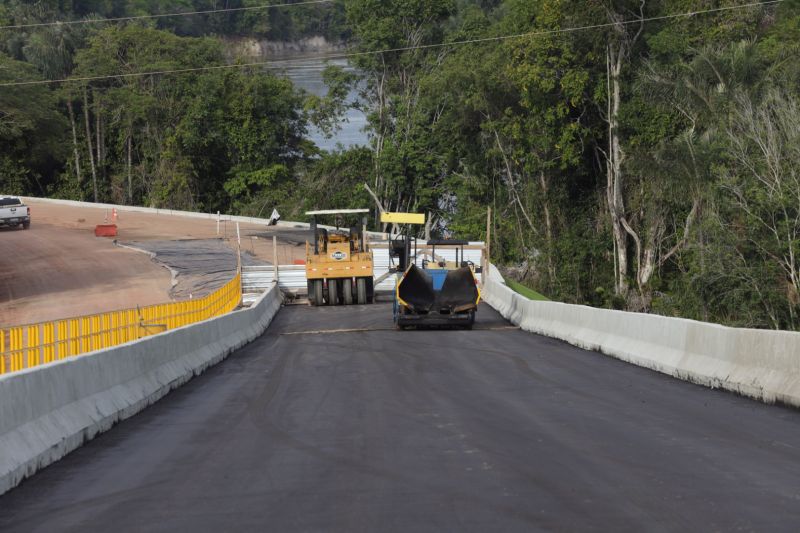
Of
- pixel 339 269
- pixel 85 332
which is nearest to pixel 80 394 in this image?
pixel 85 332

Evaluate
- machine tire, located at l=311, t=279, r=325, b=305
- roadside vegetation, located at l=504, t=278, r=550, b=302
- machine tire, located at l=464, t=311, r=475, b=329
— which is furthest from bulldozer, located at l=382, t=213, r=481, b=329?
roadside vegetation, located at l=504, t=278, r=550, b=302

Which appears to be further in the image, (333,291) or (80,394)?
(333,291)

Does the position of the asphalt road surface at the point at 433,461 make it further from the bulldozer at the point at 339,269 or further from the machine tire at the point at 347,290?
the machine tire at the point at 347,290

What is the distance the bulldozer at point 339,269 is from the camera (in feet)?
133

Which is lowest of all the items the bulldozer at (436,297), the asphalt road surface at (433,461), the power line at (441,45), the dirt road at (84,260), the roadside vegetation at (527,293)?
the roadside vegetation at (527,293)

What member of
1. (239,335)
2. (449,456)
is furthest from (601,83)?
(449,456)

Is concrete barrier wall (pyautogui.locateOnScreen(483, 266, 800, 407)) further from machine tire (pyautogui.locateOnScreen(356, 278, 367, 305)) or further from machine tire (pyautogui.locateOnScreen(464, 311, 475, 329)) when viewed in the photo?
machine tire (pyautogui.locateOnScreen(356, 278, 367, 305))

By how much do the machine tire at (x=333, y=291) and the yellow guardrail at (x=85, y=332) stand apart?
29.2 feet

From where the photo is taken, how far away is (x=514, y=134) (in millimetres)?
59281

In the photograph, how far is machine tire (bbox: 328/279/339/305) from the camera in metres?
41.1

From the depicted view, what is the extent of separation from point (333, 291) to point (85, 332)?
21.5m

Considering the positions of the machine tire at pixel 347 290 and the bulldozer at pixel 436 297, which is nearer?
the bulldozer at pixel 436 297

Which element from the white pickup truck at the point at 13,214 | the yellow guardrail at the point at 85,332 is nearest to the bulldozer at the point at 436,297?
the yellow guardrail at the point at 85,332

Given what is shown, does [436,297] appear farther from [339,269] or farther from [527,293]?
[527,293]
